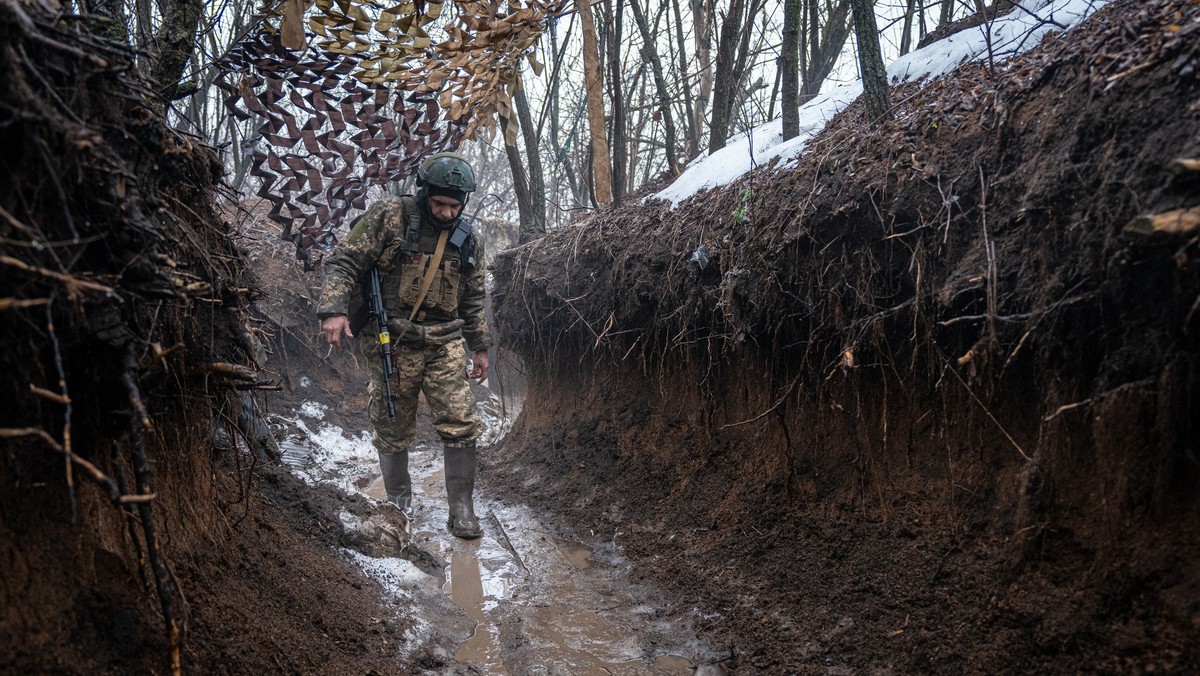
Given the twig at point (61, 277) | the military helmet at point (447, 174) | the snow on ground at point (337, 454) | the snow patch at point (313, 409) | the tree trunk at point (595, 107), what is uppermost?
the tree trunk at point (595, 107)

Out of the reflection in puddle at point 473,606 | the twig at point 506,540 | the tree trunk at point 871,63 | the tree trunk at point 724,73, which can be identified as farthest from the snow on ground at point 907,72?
the reflection in puddle at point 473,606

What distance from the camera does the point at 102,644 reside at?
169 cm

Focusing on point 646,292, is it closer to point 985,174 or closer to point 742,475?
point 742,475

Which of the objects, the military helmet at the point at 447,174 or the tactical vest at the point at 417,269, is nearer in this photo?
the military helmet at the point at 447,174

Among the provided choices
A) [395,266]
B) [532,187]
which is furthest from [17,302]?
[532,187]

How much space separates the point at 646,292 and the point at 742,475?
1.39 metres

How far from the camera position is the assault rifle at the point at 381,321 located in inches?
174

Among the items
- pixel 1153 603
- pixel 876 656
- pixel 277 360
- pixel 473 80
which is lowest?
pixel 876 656

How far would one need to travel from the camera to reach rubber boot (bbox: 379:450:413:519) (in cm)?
466

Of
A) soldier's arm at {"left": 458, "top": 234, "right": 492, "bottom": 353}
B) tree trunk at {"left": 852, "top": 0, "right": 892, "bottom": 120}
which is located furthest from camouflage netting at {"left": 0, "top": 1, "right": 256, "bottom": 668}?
tree trunk at {"left": 852, "top": 0, "right": 892, "bottom": 120}

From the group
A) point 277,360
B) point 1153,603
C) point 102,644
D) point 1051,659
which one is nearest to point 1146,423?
point 1153,603

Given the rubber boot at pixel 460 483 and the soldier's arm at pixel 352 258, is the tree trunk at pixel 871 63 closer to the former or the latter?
the soldier's arm at pixel 352 258

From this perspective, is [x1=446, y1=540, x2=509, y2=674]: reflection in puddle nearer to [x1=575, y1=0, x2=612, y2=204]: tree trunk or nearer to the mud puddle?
the mud puddle

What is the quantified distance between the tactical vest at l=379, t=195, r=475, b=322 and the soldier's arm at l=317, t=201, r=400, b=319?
0.32ft
